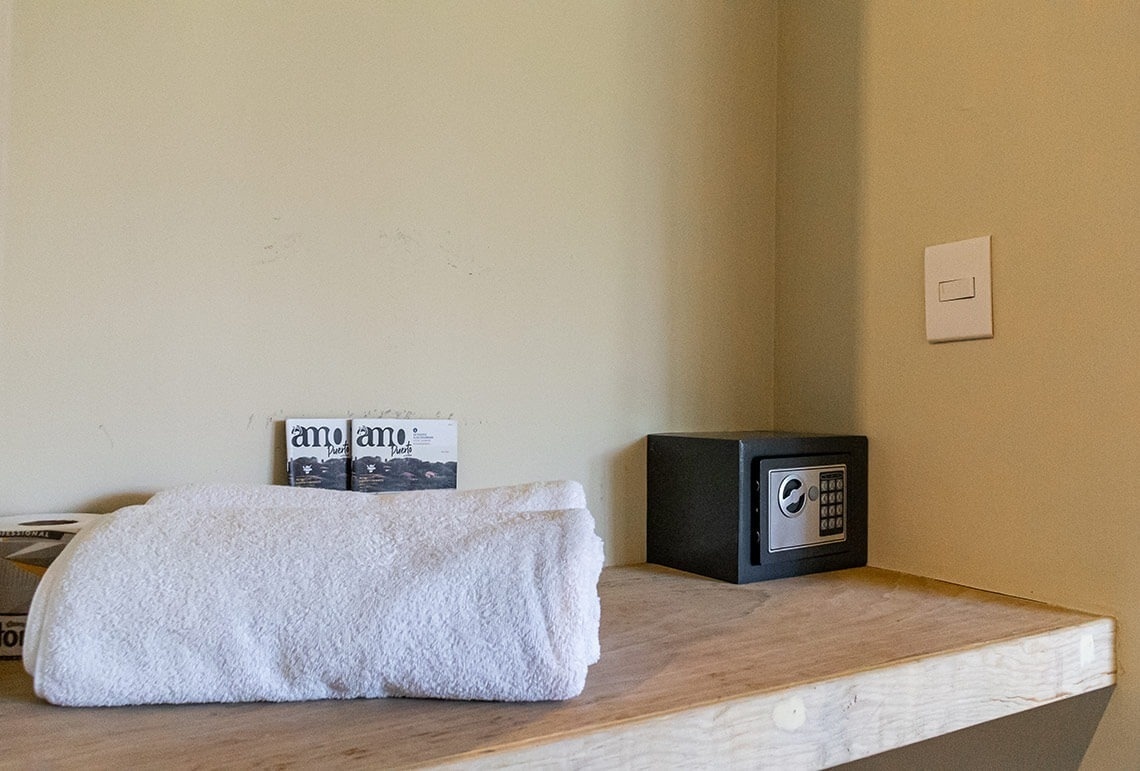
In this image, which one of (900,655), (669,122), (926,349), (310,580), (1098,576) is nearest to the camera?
(310,580)

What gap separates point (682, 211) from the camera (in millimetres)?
1089

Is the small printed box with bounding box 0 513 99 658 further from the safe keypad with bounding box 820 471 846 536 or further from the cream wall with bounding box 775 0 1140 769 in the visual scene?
the cream wall with bounding box 775 0 1140 769

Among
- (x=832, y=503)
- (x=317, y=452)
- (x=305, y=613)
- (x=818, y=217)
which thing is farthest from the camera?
(x=818, y=217)

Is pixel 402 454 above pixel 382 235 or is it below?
below

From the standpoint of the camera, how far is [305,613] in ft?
1.75

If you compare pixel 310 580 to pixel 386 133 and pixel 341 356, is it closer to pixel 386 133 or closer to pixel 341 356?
pixel 341 356

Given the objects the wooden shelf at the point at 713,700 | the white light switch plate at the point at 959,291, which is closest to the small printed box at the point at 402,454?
the wooden shelf at the point at 713,700

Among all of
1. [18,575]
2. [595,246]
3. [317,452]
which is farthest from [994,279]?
[18,575]

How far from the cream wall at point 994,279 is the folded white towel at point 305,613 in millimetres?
543

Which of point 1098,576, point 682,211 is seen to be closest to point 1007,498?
point 1098,576

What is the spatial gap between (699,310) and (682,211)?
136mm

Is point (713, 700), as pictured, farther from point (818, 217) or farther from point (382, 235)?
point (818, 217)

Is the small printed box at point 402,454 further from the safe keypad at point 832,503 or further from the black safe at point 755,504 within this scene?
the safe keypad at point 832,503

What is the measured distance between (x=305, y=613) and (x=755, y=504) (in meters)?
0.55
